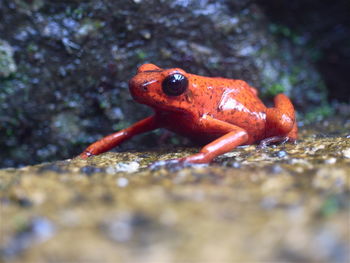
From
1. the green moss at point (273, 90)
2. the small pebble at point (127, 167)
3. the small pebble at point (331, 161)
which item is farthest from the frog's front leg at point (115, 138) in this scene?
the green moss at point (273, 90)

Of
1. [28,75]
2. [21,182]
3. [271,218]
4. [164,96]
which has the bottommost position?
[271,218]

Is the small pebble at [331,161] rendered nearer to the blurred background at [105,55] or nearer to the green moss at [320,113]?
the blurred background at [105,55]

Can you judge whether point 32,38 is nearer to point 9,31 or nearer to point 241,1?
point 9,31

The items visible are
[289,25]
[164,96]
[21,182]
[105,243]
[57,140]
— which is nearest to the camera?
[105,243]

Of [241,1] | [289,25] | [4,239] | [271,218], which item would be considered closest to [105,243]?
[4,239]

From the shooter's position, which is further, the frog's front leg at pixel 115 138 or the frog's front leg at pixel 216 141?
the frog's front leg at pixel 115 138

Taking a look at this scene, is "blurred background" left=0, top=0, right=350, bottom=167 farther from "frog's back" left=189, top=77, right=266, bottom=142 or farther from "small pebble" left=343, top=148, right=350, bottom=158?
"small pebble" left=343, top=148, right=350, bottom=158

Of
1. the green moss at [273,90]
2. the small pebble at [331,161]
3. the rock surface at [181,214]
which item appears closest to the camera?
the rock surface at [181,214]
